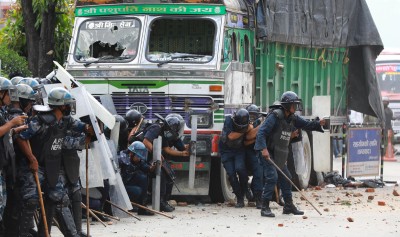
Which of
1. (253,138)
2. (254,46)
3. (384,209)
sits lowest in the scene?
(384,209)

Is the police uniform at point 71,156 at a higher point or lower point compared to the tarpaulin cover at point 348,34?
lower

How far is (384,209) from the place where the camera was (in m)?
17.1

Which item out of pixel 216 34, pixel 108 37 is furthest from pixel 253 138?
pixel 108 37

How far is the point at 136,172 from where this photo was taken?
51.4 ft

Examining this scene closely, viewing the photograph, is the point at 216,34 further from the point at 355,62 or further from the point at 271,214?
the point at 355,62

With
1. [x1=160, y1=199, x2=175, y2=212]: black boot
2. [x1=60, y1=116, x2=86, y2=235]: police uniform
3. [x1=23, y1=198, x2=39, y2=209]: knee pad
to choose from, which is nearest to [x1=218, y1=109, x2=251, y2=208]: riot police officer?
[x1=160, y1=199, x2=175, y2=212]: black boot

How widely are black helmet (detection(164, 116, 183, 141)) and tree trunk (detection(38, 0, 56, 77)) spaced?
427cm

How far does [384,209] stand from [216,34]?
356cm

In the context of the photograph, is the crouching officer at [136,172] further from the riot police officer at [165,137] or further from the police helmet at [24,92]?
the police helmet at [24,92]

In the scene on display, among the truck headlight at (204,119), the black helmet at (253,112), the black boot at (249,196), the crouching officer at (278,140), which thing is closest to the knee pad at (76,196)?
the crouching officer at (278,140)

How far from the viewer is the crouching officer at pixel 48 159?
36.9ft

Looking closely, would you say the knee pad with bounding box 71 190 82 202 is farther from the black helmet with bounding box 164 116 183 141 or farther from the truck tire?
the truck tire

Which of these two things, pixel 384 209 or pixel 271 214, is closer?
pixel 271 214

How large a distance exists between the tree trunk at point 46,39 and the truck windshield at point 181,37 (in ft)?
8.08
